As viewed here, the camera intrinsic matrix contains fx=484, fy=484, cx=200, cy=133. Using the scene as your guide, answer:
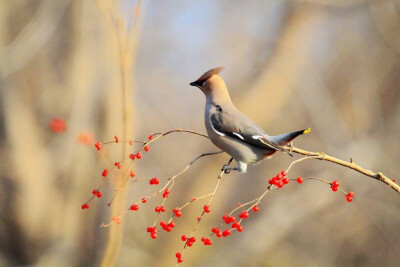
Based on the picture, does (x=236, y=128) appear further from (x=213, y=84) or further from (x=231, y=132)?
(x=213, y=84)

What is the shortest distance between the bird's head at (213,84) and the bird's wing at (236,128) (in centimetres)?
4

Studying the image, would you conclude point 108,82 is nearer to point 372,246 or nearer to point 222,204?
point 222,204

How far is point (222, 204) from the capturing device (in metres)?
5.45

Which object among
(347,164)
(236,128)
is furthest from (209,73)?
(347,164)

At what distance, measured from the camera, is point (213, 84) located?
118cm

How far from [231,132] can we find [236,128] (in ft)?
0.06

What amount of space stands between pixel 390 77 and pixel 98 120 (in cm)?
379

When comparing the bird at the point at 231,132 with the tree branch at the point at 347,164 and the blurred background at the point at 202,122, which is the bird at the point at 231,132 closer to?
the tree branch at the point at 347,164

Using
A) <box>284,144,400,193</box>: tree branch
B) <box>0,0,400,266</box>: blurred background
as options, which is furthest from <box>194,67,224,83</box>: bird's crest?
<box>0,0,400,266</box>: blurred background

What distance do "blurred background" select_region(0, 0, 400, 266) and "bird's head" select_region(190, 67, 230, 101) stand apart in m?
2.22

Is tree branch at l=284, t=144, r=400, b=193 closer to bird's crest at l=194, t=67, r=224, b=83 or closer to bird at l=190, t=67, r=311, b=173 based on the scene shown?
bird at l=190, t=67, r=311, b=173

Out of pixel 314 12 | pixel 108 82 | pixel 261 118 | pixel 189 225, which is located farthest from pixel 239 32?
pixel 189 225

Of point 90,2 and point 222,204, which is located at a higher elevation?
point 90,2

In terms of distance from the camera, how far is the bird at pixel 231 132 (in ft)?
3.65
